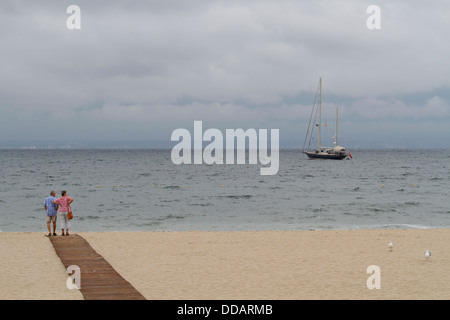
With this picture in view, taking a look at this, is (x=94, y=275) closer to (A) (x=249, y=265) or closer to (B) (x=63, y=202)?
(A) (x=249, y=265)

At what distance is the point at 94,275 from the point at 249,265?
15.0ft

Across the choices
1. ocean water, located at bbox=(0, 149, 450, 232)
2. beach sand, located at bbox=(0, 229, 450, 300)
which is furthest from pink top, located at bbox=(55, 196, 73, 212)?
ocean water, located at bbox=(0, 149, 450, 232)

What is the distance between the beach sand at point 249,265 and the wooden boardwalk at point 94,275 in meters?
0.32

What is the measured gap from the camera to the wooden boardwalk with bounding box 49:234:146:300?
1039cm

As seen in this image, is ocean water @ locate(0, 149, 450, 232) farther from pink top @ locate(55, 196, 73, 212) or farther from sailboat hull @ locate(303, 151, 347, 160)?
sailboat hull @ locate(303, 151, 347, 160)

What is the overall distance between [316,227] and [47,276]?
1617cm

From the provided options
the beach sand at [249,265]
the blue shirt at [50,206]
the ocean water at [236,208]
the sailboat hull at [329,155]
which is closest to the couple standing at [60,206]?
the blue shirt at [50,206]

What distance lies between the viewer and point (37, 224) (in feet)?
89.5

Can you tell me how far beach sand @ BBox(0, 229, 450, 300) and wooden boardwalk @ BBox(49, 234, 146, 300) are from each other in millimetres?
322

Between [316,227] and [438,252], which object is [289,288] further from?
[316,227]

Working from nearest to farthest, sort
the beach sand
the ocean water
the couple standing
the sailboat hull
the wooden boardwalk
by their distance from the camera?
the wooden boardwalk < the beach sand < the couple standing < the ocean water < the sailboat hull

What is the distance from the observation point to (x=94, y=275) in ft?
39.8
